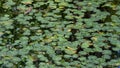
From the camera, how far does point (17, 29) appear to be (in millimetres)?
3475

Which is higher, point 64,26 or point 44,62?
point 64,26

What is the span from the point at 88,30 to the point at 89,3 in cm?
49

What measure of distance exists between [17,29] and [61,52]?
2.25ft

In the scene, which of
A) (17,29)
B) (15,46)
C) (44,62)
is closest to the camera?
(44,62)

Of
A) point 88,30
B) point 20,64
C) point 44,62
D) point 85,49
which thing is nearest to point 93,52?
point 85,49

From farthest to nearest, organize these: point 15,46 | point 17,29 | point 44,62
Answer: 1. point 17,29
2. point 15,46
3. point 44,62

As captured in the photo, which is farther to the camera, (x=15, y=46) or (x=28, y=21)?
(x=28, y=21)

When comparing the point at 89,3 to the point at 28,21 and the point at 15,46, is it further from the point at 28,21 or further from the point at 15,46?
the point at 15,46

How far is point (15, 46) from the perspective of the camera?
3.23 meters

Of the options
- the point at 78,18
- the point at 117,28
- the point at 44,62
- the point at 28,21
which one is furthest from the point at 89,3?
the point at 44,62

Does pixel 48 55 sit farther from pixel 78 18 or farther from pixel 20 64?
pixel 78 18

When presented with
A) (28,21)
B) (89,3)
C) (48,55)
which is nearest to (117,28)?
(89,3)

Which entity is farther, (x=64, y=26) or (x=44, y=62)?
(x=64, y=26)

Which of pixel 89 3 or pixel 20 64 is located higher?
pixel 89 3
